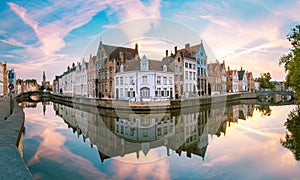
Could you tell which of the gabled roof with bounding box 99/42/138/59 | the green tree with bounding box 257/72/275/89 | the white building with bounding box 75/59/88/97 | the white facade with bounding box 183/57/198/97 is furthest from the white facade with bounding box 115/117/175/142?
the green tree with bounding box 257/72/275/89

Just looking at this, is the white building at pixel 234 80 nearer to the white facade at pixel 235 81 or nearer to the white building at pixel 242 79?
the white facade at pixel 235 81

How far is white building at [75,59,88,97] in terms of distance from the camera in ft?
157

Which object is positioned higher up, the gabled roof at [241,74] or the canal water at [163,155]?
the gabled roof at [241,74]

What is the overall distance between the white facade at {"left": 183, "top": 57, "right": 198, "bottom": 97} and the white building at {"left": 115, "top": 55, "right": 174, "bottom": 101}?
5867mm

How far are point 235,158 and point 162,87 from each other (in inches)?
910

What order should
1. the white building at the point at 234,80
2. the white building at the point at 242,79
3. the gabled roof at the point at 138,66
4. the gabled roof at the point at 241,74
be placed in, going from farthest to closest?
the gabled roof at the point at 241,74 < the white building at the point at 242,79 < the white building at the point at 234,80 < the gabled roof at the point at 138,66

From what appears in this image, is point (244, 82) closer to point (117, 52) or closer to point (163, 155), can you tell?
point (117, 52)

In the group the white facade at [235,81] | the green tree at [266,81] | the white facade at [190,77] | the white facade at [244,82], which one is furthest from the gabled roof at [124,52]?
the green tree at [266,81]

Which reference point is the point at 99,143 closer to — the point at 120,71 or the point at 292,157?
the point at 292,157

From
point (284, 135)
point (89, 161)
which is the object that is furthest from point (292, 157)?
point (89, 161)

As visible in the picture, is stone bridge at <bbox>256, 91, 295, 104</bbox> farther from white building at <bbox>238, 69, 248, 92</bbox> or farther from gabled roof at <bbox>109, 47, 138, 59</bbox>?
gabled roof at <bbox>109, 47, 138, 59</bbox>

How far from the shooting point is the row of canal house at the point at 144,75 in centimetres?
3109

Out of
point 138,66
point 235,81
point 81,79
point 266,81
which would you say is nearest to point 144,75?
point 138,66

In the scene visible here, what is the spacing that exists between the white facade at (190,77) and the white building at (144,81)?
587 centimetres
